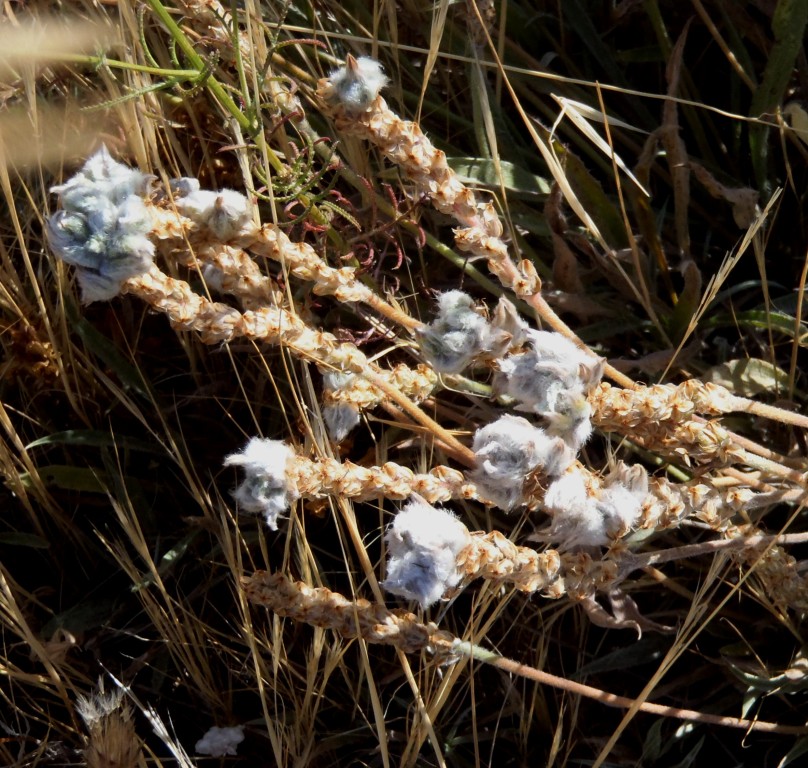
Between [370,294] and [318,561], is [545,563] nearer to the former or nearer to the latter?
[370,294]

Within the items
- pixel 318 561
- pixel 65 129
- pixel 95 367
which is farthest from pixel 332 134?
pixel 318 561

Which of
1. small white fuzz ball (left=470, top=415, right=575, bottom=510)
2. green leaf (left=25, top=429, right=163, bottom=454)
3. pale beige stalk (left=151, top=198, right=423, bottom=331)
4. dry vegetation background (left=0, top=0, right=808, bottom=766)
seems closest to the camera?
small white fuzz ball (left=470, top=415, right=575, bottom=510)

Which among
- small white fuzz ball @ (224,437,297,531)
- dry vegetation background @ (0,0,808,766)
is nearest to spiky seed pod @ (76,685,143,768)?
dry vegetation background @ (0,0,808,766)

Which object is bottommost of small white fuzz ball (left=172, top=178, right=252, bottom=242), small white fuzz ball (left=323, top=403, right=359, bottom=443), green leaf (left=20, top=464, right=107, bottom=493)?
green leaf (left=20, top=464, right=107, bottom=493)

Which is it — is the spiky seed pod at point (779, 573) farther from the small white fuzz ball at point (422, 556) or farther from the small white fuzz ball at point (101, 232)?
the small white fuzz ball at point (101, 232)

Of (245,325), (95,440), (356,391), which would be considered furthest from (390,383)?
(95,440)

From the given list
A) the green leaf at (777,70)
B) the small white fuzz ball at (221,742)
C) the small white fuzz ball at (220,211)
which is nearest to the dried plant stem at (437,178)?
the small white fuzz ball at (220,211)

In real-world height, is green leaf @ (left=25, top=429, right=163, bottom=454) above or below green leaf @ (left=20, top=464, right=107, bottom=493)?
above

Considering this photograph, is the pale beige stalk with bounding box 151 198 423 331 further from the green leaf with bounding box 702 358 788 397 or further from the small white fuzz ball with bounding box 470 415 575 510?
the green leaf with bounding box 702 358 788 397
